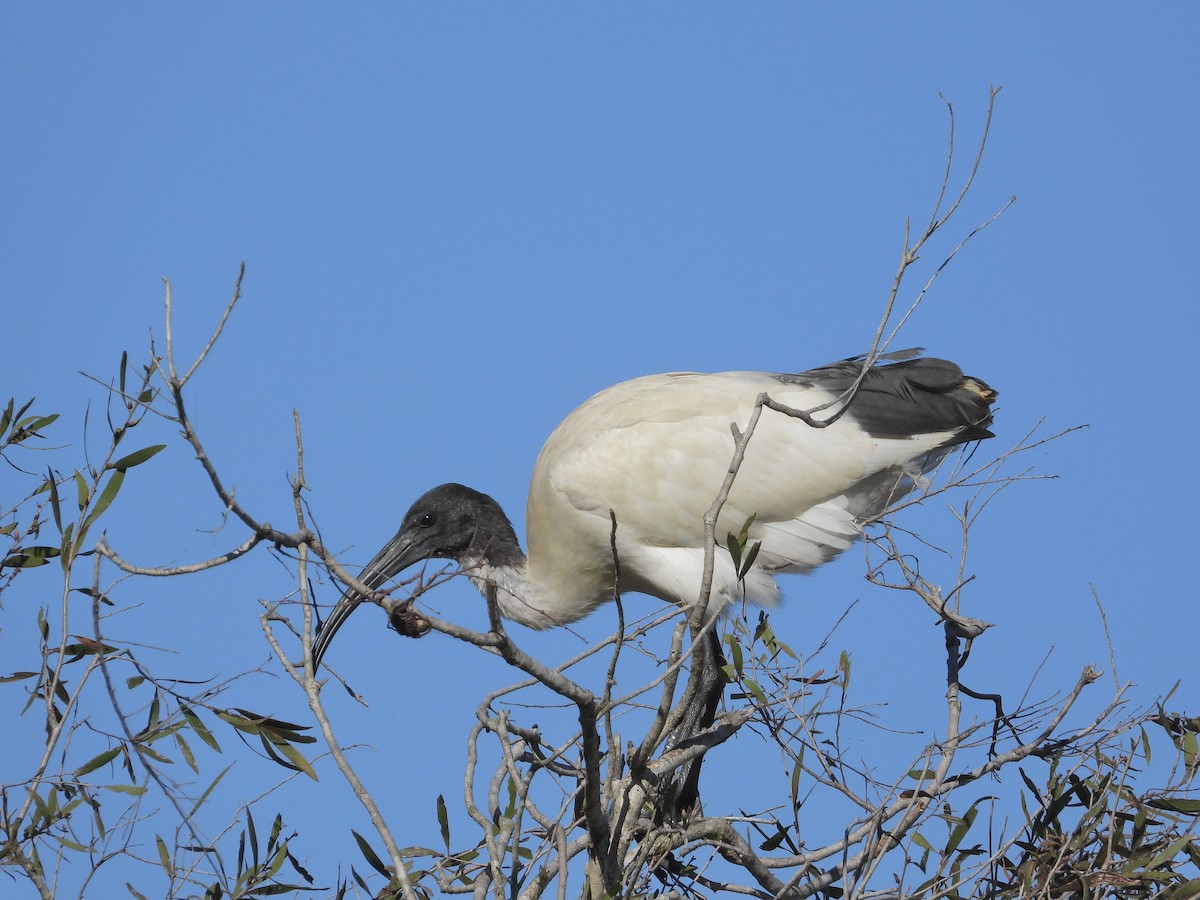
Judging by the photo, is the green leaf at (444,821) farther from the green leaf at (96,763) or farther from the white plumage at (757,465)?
the white plumage at (757,465)

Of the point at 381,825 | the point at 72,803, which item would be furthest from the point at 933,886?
the point at 72,803

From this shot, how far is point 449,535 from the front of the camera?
6246 mm

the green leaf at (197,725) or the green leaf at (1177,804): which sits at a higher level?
the green leaf at (197,725)

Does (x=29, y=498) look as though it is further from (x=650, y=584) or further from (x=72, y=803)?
(x=650, y=584)

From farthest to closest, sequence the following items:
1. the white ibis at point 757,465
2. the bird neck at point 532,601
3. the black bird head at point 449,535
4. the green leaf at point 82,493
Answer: the black bird head at point 449,535
the bird neck at point 532,601
the white ibis at point 757,465
the green leaf at point 82,493

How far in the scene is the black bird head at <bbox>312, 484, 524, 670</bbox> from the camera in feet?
20.3

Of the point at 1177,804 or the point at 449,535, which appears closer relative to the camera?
the point at 1177,804

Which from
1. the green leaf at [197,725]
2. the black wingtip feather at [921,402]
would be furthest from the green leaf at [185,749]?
the black wingtip feather at [921,402]

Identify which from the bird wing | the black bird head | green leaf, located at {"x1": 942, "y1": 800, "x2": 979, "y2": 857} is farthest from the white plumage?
green leaf, located at {"x1": 942, "y1": 800, "x2": 979, "y2": 857}

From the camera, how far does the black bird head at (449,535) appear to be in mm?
6191

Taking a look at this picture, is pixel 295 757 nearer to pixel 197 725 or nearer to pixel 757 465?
pixel 197 725

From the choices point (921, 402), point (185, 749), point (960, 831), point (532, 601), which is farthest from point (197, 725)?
point (921, 402)

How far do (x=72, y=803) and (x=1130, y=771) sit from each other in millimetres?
2963

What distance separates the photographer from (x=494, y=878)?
311 centimetres
